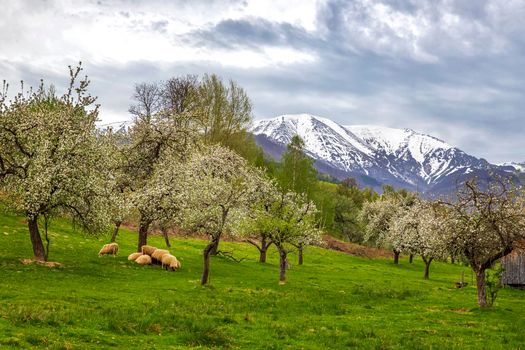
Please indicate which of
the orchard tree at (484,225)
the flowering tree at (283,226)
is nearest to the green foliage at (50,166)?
the flowering tree at (283,226)

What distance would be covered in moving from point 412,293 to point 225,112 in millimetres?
65534

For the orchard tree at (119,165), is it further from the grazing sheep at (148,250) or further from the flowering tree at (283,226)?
the flowering tree at (283,226)

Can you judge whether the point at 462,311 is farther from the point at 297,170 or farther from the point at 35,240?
the point at 297,170

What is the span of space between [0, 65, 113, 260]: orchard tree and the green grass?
15.6ft

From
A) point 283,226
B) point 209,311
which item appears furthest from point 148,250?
point 209,311

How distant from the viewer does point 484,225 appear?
1558 inches

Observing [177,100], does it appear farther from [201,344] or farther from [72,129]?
[201,344]

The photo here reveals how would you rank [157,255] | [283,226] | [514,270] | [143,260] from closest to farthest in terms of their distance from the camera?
[283,226] → [143,260] → [157,255] → [514,270]

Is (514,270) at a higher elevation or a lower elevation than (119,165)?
lower

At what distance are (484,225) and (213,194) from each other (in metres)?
26.6

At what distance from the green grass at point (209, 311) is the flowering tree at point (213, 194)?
514 cm

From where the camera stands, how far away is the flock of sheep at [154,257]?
50.6 metres

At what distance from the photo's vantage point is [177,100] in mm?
99188

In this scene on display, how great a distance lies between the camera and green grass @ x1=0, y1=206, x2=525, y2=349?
2300 cm
